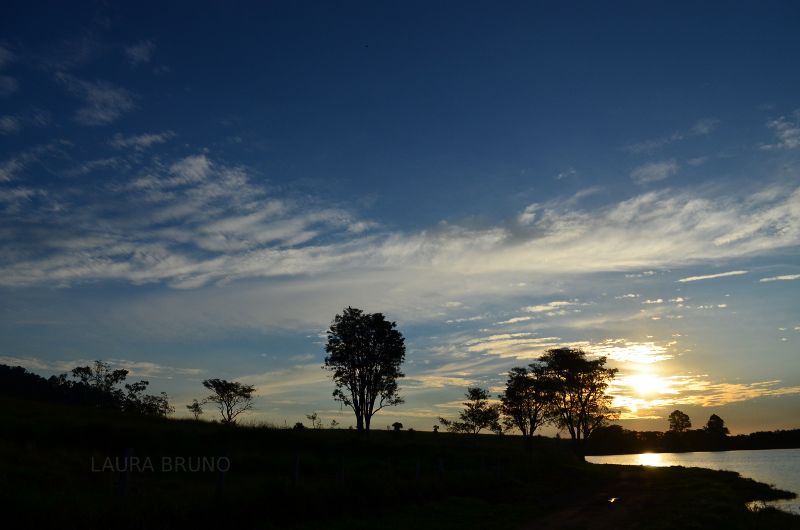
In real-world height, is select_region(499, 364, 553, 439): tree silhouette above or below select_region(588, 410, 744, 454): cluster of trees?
above

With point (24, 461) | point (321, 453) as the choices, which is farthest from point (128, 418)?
point (24, 461)

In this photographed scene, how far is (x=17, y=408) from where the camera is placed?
41406 millimetres

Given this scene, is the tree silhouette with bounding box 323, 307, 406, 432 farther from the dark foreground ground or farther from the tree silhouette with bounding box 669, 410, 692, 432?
the tree silhouette with bounding box 669, 410, 692, 432

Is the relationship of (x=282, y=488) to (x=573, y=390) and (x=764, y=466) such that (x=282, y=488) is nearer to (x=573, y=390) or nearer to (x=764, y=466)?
(x=573, y=390)

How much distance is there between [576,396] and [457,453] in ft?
98.9

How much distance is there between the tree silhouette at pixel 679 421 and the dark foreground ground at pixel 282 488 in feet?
519

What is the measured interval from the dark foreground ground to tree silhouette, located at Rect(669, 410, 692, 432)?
158277 millimetres

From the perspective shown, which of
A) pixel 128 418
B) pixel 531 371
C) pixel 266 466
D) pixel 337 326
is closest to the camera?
pixel 266 466

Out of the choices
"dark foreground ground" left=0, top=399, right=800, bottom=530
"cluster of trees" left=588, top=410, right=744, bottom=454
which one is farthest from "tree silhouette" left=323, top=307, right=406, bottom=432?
"cluster of trees" left=588, top=410, right=744, bottom=454

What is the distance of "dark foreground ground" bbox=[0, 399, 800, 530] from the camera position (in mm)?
16172

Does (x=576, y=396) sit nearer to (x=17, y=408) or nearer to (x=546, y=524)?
(x=546, y=524)

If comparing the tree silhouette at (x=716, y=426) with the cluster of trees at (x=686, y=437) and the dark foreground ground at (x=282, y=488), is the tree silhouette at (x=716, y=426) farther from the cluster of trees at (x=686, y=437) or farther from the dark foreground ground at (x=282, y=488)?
the dark foreground ground at (x=282, y=488)

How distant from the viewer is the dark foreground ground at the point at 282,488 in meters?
16.2

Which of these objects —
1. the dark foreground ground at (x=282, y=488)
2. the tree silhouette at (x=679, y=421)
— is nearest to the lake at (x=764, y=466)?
the dark foreground ground at (x=282, y=488)
